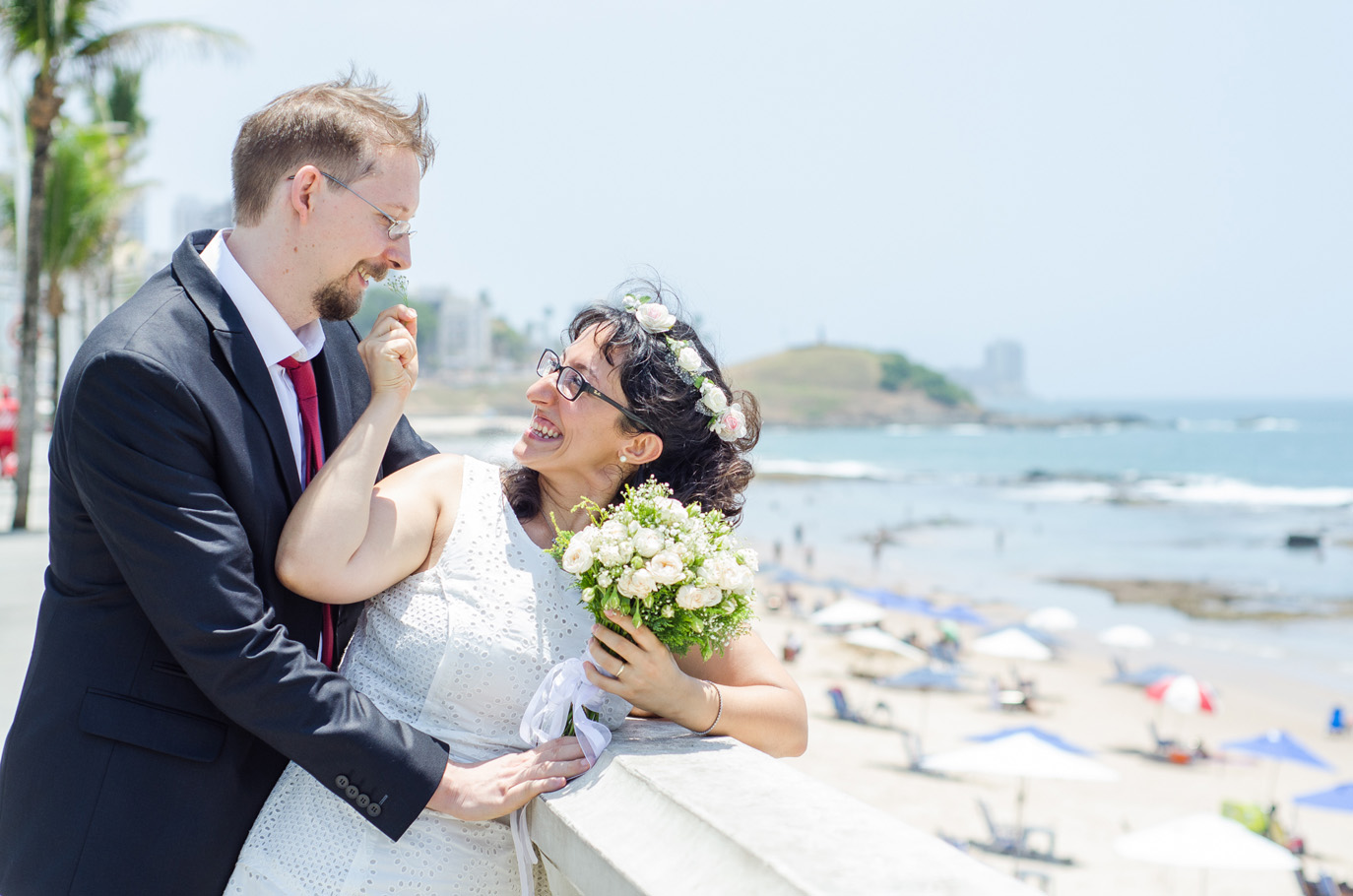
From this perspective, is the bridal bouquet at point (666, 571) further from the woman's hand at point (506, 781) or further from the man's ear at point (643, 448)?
the man's ear at point (643, 448)

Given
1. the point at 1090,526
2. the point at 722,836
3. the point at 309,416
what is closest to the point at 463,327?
the point at 1090,526

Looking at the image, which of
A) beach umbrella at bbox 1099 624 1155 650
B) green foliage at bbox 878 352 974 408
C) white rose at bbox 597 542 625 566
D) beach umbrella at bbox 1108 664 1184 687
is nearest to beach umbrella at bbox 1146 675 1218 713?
beach umbrella at bbox 1108 664 1184 687

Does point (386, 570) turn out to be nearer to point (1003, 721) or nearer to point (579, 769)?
point (579, 769)

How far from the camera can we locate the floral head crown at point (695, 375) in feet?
8.94

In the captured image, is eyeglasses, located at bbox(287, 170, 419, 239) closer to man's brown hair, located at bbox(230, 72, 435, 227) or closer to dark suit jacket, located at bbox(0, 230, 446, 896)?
man's brown hair, located at bbox(230, 72, 435, 227)

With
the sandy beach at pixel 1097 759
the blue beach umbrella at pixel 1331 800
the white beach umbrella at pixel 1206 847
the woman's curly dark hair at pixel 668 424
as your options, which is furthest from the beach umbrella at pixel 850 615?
the woman's curly dark hair at pixel 668 424

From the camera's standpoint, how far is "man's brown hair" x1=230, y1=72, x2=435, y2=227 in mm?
2295

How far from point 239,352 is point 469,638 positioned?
0.72m

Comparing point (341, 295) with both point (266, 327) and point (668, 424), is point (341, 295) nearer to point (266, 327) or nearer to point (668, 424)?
point (266, 327)

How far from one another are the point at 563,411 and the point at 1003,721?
16.5 meters

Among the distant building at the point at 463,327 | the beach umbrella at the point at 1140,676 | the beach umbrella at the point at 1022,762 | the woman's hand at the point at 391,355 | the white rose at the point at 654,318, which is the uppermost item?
the distant building at the point at 463,327

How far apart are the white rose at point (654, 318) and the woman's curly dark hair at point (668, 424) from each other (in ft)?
0.07

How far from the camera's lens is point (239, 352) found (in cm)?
222

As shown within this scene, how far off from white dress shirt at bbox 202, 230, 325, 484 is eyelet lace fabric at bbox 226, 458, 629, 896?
388 mm
